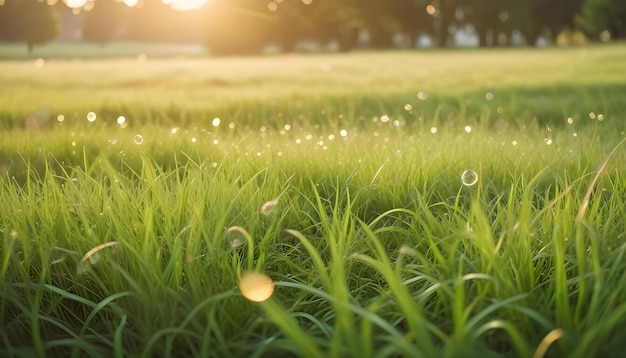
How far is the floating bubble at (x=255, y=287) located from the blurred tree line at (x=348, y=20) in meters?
30.2

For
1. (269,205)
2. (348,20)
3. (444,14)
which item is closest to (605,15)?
(444,14)

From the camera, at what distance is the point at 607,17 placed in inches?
1409

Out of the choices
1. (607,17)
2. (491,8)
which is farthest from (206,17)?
(607,17)

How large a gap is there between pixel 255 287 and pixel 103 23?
4021 cm

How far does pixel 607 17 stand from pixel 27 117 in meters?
36.4

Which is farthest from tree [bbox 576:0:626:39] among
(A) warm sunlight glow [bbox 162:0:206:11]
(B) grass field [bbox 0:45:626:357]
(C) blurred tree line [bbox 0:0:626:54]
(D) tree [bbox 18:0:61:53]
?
(B) grass field [bbox 0:45:626:357]

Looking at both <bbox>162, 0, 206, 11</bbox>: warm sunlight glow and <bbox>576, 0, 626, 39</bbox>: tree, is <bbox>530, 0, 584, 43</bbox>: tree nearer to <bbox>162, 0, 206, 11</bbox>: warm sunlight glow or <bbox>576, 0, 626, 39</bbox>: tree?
<bbox>576, 0, 626, 39</bbox>: tree

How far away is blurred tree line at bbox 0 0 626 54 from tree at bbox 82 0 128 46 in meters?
0.06

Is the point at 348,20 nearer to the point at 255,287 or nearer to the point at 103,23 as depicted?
the point at 103,23

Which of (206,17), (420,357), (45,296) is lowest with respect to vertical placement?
(45,296)

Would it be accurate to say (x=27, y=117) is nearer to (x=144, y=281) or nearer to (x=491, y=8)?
(x=144, y=281)

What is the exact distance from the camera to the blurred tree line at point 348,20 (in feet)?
117

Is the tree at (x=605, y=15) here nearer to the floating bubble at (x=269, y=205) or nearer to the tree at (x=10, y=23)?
the tree at (x=10, y=23)

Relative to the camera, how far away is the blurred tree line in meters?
35.6
